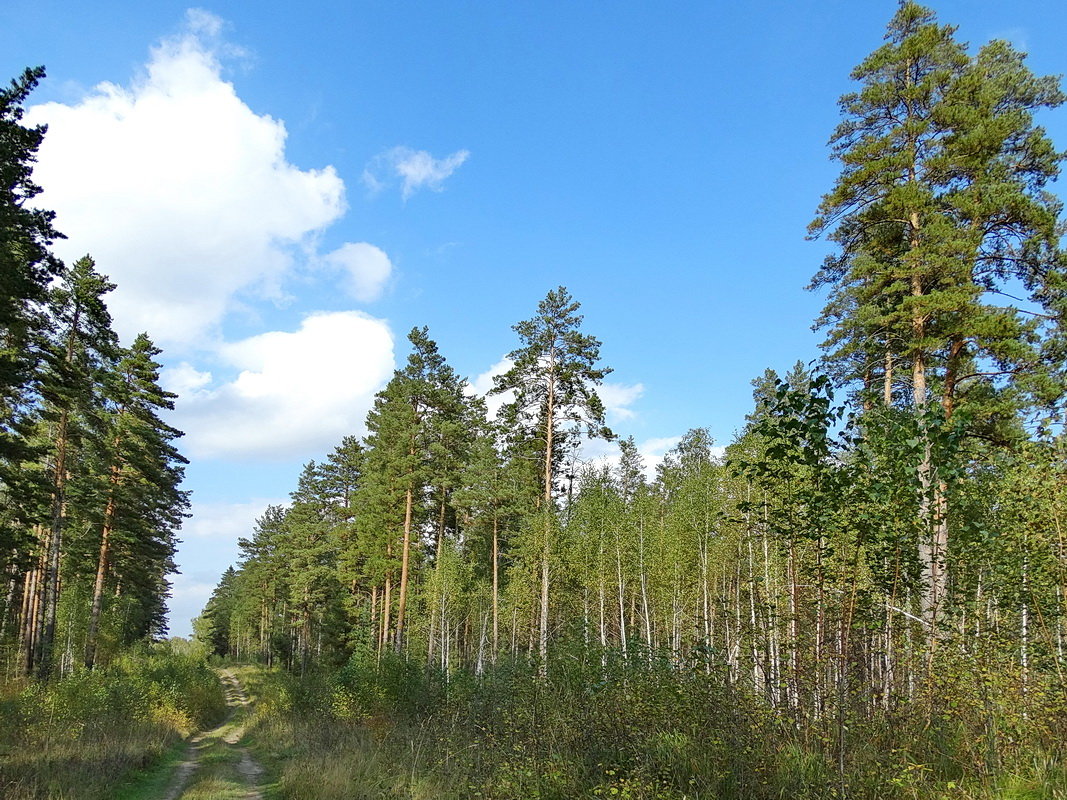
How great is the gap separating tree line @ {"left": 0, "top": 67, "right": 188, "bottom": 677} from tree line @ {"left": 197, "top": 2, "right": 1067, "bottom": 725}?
10.7 m

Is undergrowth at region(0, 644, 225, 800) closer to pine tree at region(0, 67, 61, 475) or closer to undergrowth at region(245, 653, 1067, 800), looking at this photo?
undergrowth at region(245, 653, 1067, 800)

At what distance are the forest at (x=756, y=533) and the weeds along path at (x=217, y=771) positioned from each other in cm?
68

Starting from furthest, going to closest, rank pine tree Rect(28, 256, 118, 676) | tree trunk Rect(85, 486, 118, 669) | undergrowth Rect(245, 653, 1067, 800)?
tree trunk Rect(85, 486, 118, 669), pine tree Rect(28, 256, 118, 676), undergrowth Rect(245, 653, 1067, 800)

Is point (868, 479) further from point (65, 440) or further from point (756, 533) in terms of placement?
point (65, 440)

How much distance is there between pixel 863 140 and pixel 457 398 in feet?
85.0

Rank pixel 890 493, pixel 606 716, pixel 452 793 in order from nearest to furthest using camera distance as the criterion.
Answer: pixel 890 493
pixel 606 716
pixel 452 793

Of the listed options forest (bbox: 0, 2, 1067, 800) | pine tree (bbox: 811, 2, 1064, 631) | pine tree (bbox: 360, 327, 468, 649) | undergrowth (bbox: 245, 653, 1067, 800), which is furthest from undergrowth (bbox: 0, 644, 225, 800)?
pine tree (bbox: 811, 2, 1064, 631)

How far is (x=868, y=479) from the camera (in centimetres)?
602

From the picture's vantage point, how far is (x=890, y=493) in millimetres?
5781

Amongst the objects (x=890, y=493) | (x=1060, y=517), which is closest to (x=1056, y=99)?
(x=1060, y=517)

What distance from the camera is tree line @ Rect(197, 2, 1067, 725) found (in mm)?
5805

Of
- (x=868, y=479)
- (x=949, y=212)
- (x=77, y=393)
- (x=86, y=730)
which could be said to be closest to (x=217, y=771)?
(x=86, y=730)

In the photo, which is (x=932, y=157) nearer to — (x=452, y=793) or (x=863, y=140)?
(x=863, y=140)

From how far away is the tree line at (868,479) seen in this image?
5805 mm
